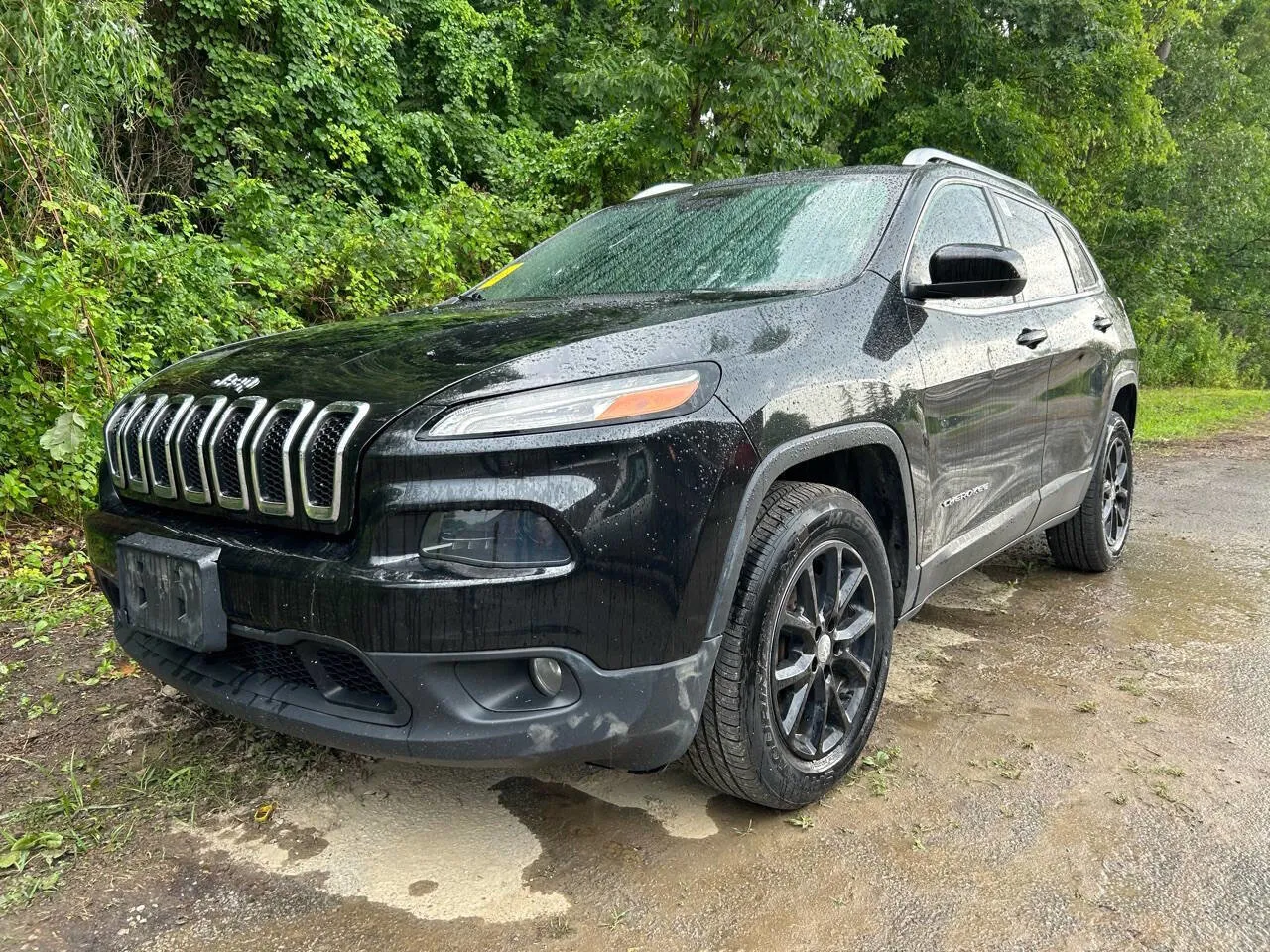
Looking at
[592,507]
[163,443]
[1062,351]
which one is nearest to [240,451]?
[163,443]

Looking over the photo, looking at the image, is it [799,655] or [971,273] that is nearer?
[799,655]

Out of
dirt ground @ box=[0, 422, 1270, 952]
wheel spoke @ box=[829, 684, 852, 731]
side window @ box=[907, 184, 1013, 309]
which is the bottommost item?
dirt ground @ box=[0, 422, 1270, 952]

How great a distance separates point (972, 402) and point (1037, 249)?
1324 millimetres

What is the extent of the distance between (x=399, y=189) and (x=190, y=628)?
1073cm

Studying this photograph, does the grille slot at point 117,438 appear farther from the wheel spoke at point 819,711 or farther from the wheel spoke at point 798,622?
the wheel spoke at point 819,711

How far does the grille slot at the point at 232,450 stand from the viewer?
1.94 m

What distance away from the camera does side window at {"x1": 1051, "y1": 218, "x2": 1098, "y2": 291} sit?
163 inches

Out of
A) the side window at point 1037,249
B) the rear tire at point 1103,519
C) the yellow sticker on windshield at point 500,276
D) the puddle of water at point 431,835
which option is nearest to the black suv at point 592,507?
the puddle of water at point 431,835

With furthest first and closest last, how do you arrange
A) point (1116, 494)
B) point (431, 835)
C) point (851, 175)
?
point (1116, 494) → point (851, 175) → point (431, 835)

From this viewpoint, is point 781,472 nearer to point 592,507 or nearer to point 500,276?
point 592,507

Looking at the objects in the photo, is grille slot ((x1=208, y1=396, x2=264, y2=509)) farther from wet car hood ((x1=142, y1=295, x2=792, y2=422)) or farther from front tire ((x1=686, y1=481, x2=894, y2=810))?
front tire ((x1=686, y1=481, x2=894, y2=810))

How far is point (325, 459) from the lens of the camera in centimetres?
183

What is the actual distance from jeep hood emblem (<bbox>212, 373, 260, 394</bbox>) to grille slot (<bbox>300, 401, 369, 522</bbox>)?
1.05 ft

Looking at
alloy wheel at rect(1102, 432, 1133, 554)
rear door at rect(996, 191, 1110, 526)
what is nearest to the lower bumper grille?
rear door at rect(996, 191, 1110, 526)
